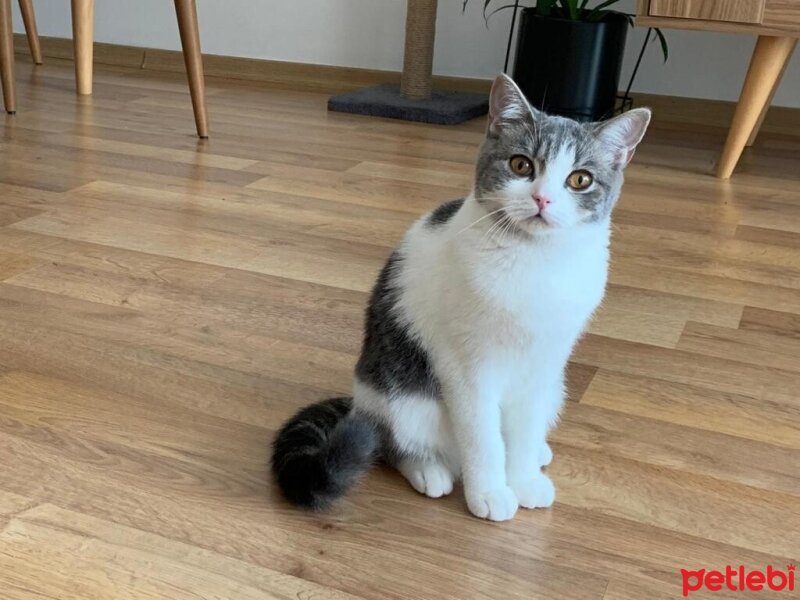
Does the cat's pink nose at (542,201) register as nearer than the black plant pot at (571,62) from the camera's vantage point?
Yes

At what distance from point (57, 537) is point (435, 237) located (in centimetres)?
52

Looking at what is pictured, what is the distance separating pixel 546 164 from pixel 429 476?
38 cm

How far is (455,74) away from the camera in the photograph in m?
3.48

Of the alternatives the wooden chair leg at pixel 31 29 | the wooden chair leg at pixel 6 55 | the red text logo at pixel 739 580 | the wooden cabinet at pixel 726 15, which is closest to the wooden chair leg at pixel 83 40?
the wooden chair leg at pixel 6 55

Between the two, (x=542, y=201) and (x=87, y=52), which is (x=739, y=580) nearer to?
(x=542, y=201)

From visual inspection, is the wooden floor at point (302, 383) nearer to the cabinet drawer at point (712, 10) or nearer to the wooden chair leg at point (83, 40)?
the cabinet drawer at point (712, 10)

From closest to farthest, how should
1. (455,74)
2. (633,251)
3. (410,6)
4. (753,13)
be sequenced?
1. (633,251)
2. (753,13)
3. (410,6)
4. (455,74)

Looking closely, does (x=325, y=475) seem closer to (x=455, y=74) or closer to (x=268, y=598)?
(x=268, y=598)

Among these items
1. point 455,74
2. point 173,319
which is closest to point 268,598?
point 173,319

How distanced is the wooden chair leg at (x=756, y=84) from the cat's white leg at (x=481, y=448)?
1743 millimetres

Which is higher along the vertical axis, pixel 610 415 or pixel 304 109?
pixel 610 415

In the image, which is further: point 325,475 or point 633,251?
point 633,251

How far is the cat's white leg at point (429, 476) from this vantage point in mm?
1109

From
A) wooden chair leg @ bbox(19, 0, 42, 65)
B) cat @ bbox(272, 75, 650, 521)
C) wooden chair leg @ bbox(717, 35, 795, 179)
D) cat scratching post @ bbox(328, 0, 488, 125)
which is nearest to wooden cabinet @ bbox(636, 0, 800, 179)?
wooden chair leg @ bbox(717, 35, 795, 179)
